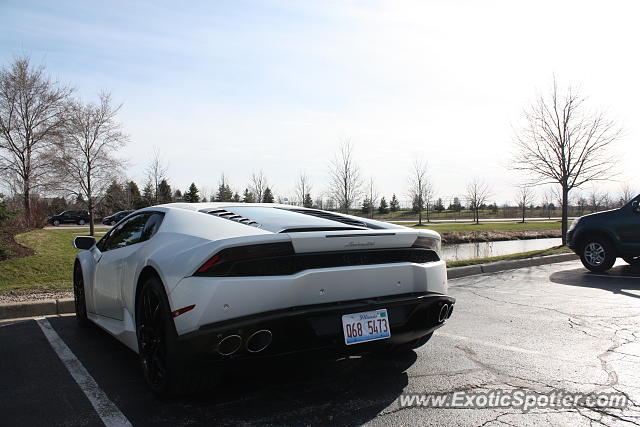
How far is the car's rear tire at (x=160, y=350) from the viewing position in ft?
8.84

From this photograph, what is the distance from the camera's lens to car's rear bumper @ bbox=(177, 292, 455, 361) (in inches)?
101

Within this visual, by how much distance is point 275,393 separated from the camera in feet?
10.0

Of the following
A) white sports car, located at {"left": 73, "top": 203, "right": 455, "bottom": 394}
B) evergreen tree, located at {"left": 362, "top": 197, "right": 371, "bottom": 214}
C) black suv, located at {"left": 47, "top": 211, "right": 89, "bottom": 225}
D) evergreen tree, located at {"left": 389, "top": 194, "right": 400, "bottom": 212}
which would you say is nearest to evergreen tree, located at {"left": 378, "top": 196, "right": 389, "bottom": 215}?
evergreen tree, located at {"left": 389, "top": 194, "right": 400, "bottom": 212}

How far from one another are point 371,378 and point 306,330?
94 cm

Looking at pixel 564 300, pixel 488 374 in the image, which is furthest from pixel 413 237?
pixel 564 300

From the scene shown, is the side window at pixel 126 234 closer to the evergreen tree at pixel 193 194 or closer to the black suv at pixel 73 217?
the black suv at pixel 73 217

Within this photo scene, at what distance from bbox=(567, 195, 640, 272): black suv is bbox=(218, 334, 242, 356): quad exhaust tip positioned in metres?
8.90

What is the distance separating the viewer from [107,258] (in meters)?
4.17

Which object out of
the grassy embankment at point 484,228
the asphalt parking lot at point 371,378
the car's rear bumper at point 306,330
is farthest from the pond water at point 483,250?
the car's rear bumper at point 306,330

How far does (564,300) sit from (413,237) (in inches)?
166

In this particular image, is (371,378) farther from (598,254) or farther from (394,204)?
(394,204)

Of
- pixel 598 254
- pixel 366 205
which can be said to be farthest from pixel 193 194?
pixel 598 254

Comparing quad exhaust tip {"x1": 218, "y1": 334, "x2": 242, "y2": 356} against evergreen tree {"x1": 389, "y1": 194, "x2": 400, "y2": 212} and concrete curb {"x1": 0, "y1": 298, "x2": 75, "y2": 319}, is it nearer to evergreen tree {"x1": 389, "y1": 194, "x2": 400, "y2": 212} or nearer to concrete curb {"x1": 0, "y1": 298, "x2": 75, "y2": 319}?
concrete curb {"x1": 0, "y1": 298, "x2": 75, "y2": 319}

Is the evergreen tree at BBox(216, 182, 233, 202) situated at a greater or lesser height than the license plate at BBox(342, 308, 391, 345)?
greater
